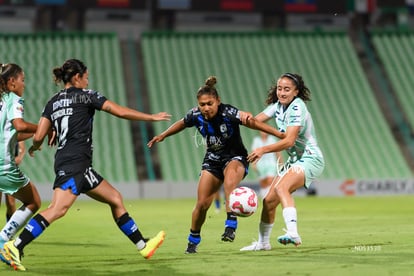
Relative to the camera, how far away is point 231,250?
34.4 ft

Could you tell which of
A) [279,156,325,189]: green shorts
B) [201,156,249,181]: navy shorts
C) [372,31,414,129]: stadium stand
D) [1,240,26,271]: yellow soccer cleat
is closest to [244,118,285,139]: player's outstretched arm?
[279,156,325,189]: green shorts

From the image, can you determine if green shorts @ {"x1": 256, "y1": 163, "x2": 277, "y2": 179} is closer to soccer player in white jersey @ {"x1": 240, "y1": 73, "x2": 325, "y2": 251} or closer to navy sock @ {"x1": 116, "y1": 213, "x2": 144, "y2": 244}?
soccer player in white jersey @ {"x1": 240, "y1": 73, "x2": 325, "y2": 251}

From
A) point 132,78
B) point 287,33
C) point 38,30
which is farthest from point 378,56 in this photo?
point 38,30

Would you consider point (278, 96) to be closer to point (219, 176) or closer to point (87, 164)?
point (219, 176)

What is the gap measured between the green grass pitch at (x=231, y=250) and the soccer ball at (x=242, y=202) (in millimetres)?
503

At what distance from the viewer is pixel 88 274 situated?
8289 millimetres

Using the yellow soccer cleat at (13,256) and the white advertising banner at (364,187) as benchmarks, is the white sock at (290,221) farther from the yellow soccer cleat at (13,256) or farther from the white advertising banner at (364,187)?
the white advertising banner at (364,187)

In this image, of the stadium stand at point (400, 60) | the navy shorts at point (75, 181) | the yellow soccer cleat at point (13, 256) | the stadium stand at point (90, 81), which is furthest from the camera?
the stadium stand at point (400, 60)

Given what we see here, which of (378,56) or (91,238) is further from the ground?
(378,56)

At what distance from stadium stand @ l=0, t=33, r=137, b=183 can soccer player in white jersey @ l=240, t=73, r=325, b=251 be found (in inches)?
675

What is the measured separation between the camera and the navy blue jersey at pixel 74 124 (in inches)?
349

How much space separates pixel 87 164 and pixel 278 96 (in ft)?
8.87

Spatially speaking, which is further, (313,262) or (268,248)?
(268,248)

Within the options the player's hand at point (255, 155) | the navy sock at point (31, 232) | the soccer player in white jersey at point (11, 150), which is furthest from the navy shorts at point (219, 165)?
the navy sock at point (31, 232)
